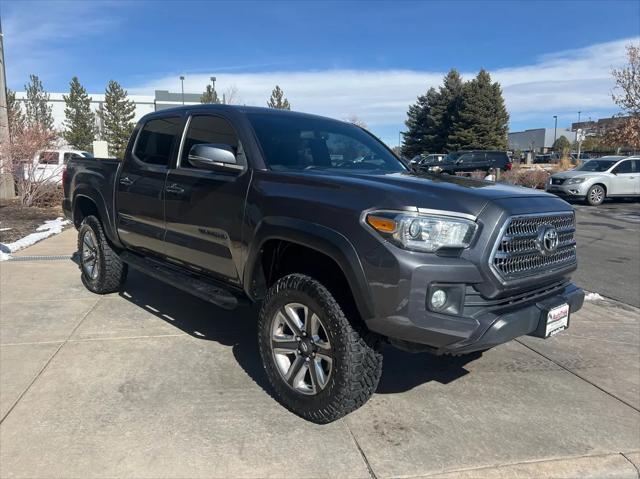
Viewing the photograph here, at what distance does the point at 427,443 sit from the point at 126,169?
3.74 m

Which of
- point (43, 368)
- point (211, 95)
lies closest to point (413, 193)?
point (43, 368)

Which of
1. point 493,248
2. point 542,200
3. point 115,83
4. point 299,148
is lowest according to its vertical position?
point 493,248

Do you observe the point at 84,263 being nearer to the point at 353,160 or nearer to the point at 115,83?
the point at 353,160

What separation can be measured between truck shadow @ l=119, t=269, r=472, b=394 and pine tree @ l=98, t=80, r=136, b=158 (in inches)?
1984

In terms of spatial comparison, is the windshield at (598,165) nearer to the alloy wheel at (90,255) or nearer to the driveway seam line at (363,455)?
the alloy wheel at (90,255)

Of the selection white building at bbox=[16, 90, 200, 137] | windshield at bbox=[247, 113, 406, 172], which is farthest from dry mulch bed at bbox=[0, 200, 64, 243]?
white building at bbox=[16, 90, 200, 137]

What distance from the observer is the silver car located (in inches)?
721

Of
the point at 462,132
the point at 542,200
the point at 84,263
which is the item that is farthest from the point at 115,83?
the point at 542,200

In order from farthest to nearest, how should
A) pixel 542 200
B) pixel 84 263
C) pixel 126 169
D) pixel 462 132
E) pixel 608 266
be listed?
pixel 462 132 → pixel 608 266 → pixel 84 263 → pixel 126 169 → pixel 542 200

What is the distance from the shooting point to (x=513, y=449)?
9.76ft

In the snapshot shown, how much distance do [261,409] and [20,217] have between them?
1061 centimetres

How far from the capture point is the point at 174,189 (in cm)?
425

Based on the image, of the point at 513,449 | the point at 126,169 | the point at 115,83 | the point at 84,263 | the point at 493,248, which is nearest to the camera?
the point at 493,248

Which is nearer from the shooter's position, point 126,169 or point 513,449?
point 513,449
